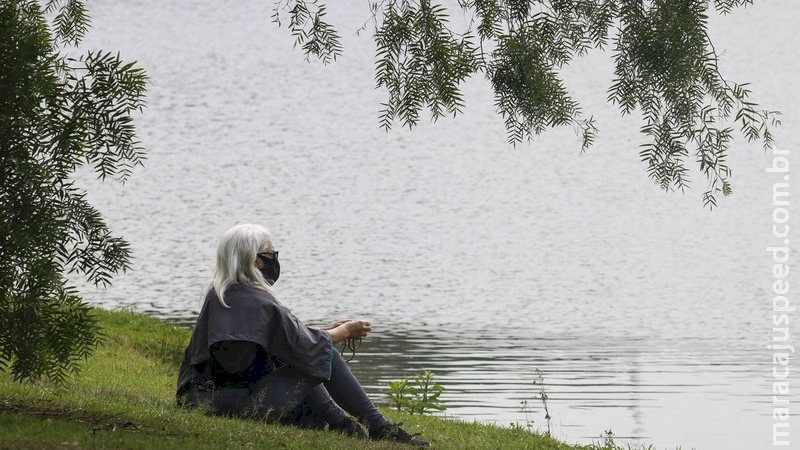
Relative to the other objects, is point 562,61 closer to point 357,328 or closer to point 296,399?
point 357,328

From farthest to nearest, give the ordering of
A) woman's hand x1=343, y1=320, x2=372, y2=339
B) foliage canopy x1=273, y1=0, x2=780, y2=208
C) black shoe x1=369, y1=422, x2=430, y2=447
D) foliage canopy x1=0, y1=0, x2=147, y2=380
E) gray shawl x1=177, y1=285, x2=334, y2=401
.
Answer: foliage canopy x1=273, y1=0, x2=780, y2=208 < woman's hand x1=343, y1=320, x2=372, y2=339 < black shoe x1=369, y1=422, x2=430, y2=447 < gray shawl x1=177, y1=285, x2=334, y2=401 < foliage canopy x1=0, y1=0, x2=147, y2=380

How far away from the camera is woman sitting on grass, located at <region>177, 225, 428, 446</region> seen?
802cm

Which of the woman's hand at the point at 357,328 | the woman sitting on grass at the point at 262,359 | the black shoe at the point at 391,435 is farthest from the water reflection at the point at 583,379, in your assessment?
the woman sitting on grass at the point at 262,359

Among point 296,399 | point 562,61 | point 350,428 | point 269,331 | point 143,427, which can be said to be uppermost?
point 562,61

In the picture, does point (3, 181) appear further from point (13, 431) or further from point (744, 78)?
point (744, 78)

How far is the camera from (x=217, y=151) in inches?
2015

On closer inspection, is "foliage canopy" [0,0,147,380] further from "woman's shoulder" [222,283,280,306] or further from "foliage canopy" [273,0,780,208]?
"foliage canopy" [273,0,780,208]

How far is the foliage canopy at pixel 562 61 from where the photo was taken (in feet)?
29.0

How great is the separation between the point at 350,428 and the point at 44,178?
7.84 ft

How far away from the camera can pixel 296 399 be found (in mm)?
8211

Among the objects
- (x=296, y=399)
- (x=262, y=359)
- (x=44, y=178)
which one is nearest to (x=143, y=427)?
(x=262, y=359)

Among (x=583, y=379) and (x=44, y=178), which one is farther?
(x=583, y=379)

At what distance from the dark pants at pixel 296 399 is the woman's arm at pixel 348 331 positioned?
6.2 inches

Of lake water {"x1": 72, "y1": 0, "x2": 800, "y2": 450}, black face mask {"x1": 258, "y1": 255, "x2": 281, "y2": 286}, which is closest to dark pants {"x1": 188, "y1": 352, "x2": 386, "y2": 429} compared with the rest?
black face mask {"x1": 258, "y1": 255, "x2": 281, "y2": 286}
